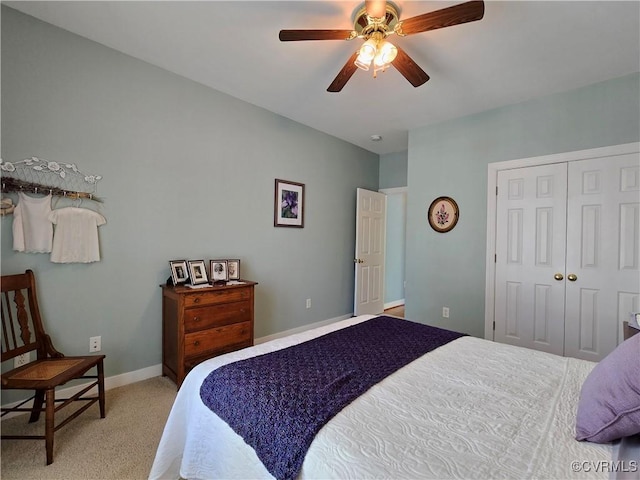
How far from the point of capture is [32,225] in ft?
6.54

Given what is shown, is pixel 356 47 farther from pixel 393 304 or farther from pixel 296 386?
pixel 393 304

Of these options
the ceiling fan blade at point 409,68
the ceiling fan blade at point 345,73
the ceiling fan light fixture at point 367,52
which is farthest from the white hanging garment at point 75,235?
the ceiling fan blade at point 409,68

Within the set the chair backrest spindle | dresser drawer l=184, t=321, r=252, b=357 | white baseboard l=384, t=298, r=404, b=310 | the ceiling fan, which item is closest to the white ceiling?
the ceiling fan

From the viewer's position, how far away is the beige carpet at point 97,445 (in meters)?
1.53

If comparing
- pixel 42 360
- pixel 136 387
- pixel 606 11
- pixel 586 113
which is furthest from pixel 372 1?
pixel 136 387

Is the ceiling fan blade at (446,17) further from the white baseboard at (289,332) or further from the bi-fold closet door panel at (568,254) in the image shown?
the white baseboard at (289,332)

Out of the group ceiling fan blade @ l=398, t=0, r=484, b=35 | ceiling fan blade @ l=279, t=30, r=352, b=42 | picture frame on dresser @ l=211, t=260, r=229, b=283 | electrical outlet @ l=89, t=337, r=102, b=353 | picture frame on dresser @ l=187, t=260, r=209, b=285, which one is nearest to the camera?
ceiling fan blade @ l=398, t=0, r=484, b=35

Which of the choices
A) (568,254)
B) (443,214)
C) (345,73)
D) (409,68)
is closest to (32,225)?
(345,73)

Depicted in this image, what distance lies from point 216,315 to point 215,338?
0.63 ft

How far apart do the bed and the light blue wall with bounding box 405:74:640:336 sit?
1.90m

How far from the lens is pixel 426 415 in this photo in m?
1.03

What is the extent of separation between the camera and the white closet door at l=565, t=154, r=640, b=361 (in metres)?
2.52

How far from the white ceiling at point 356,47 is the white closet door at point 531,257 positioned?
2.81 feet

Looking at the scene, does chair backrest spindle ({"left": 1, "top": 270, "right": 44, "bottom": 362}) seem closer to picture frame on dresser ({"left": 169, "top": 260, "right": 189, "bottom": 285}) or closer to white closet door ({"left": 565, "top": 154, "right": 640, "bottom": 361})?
picture frame on dresser ({"left": 169, "top": 260, "right": 189, "bottom": 285})
